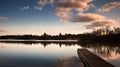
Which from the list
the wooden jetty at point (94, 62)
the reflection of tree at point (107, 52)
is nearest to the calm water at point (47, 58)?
the reflection of tree at point (107, 52)

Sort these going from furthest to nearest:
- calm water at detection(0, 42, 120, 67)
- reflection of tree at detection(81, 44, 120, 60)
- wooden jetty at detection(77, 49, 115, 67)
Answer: reflection of tree at detection(81, 44, 120, 60) → calm water at detection(0, 42, 120, 67) → wooden jetty at detection(77, 49, 115, 67)

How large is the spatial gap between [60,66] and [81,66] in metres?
1.73

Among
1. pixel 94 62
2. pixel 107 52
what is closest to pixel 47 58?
pixel 94 62

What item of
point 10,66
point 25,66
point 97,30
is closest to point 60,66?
point 25,66

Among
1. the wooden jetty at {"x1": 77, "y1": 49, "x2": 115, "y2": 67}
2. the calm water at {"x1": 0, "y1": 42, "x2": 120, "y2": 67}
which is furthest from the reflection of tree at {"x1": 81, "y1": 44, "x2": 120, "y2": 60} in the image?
the wooden jetty at {"x1": 77, "y1": 49, "x2": 115, "y2": 67}

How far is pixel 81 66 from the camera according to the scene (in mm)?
14898

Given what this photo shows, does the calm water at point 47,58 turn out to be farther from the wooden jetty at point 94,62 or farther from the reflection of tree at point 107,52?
the wooden jetty at point 94,62

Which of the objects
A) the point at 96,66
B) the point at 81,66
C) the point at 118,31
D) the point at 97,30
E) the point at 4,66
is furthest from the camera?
the point at 97,30

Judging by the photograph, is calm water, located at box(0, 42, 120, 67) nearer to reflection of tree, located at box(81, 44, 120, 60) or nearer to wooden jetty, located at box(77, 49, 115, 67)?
reflection of tree, located at box(81, 44, 120, 60)

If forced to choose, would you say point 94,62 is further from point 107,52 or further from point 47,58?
point 107,52

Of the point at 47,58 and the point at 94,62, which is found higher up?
the point at 94,62

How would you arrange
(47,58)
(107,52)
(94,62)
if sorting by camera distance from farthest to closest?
(107,52)
(47,58)
(94,62)

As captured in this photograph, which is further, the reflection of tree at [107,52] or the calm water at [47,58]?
the reflection of tree at [107,52]

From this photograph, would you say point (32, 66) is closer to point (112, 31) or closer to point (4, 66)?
point (4, 66)
